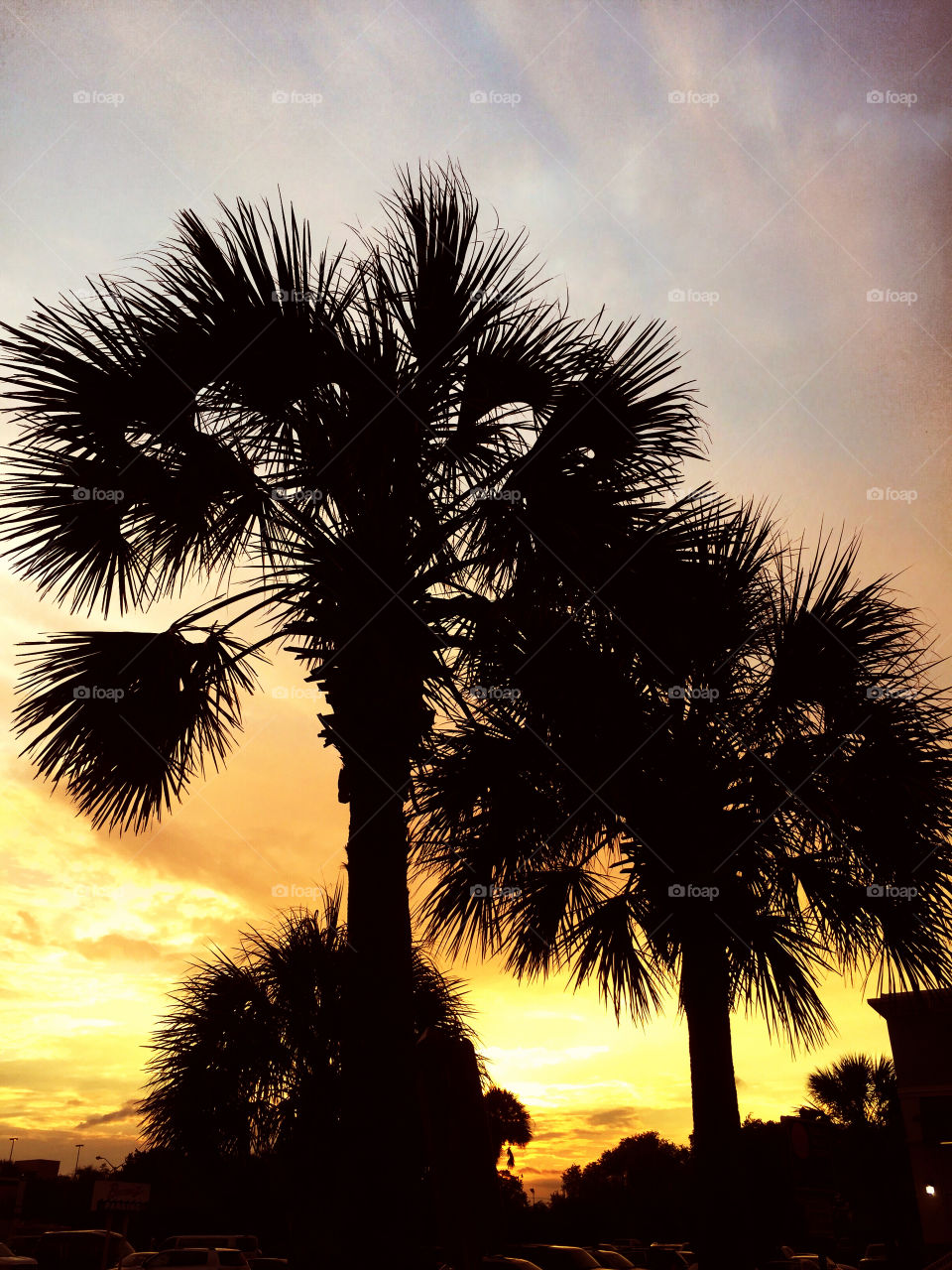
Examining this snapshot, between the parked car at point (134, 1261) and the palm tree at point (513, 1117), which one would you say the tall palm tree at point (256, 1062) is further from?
the palm tree at point (513, 1117)

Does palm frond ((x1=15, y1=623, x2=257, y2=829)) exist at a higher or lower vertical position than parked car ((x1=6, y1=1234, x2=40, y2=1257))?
higher

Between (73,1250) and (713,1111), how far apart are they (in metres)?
21.0

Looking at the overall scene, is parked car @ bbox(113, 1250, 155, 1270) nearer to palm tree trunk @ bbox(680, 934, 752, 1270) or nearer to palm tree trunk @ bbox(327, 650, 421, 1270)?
palm tree trunk @ bbox(680, 934, 752, 1270)

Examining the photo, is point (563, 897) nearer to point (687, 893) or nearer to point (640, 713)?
point (687, 893)

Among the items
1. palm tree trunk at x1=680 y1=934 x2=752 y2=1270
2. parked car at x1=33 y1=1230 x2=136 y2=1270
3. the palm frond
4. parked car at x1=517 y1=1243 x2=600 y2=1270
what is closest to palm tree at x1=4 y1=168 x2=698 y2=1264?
the palm frond

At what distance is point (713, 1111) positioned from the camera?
7.91 meters

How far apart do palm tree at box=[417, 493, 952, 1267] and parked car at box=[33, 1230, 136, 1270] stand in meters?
19.1

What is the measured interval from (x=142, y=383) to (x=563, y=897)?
581cm

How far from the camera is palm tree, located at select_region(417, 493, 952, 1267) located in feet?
24.9

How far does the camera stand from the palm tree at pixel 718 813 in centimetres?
759

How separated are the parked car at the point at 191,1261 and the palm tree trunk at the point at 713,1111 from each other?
1113 centimetres

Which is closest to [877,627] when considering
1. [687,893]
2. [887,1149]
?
[687,893]

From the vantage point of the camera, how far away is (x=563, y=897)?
8.97 metres

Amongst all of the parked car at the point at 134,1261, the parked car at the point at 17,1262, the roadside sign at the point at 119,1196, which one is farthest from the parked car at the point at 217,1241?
the roadside sign at the point at 119,1196
